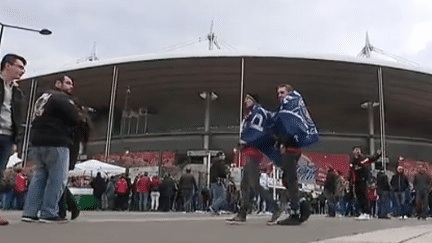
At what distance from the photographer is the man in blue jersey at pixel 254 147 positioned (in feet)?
17.4

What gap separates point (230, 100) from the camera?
1152 inches

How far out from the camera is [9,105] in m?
4.27

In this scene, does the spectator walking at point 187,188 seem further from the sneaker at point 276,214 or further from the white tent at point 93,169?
the sneaker at point 276,214

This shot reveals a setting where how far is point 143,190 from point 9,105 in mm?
10826

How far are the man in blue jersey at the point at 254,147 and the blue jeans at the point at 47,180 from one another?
2114 millimetres

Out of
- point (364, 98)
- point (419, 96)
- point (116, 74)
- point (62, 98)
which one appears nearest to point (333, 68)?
point (364, 98)

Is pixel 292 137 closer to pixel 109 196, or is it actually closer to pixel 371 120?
pixel 109 196

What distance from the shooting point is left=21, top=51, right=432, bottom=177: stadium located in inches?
907

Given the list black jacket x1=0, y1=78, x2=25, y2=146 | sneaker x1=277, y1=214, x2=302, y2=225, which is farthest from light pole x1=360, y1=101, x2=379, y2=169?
black jacket x1=0, y1=78, x2=25, y2=146

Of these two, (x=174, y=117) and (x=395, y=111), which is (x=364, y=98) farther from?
(x=174, y=117)

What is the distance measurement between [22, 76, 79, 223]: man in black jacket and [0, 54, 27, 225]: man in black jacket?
0.20m

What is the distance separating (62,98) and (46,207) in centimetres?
111

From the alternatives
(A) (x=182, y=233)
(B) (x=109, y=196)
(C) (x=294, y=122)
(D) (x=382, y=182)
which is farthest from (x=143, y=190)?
(A) (x=182, y=233)

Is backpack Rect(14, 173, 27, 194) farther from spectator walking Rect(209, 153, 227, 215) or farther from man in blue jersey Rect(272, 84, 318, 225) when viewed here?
man in blue jersey Rect(272, 84, 318, 225)
